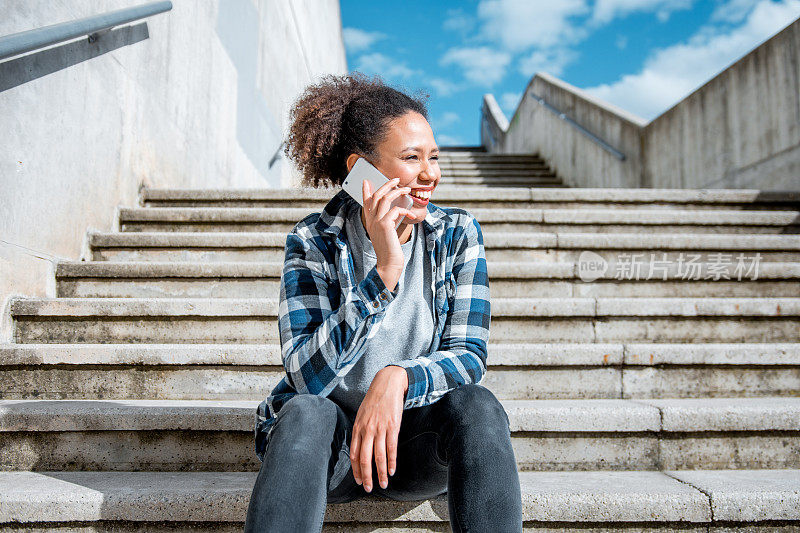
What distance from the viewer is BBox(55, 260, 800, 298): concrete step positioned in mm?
2736

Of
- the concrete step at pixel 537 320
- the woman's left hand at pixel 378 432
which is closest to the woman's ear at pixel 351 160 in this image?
the woman's left hand at pixel 378 432

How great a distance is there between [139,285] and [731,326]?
2.78 m

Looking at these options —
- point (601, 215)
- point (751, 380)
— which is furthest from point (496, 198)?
point (751, 380)

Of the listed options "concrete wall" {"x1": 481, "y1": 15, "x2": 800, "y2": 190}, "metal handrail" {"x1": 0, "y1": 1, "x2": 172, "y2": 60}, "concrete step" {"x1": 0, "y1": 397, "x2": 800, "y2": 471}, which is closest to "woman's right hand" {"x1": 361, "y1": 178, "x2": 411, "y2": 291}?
"concrete step" {"x1": 0, "y1": 397, "x2": 800, "y2": 471}

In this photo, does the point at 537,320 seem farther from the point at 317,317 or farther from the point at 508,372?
the point at 317,317

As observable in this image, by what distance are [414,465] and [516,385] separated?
949 mm

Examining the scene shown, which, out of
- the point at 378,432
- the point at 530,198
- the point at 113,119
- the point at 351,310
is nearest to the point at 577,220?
the point at 530,198

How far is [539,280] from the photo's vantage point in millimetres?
2812

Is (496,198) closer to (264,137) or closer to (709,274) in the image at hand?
(709,274)

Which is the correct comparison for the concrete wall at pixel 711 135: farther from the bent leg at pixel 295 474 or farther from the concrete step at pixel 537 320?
the bent leg at pixel 295 474

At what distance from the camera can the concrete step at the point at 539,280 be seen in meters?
2.74

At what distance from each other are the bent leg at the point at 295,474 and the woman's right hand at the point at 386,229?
373 millimetres

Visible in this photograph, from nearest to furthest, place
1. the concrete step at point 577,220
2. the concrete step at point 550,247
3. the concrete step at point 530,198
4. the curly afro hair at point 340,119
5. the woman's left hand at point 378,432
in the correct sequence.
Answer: the woman's left hand at point 378,432
the curly afro hair at point 340,119
the concrete step at point 550,247
the concrete step at point 577,220
the concrete step at point 530,198

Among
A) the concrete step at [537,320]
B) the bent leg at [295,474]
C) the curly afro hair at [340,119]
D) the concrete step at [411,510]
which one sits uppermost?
the curly afro hair at [340,119]
